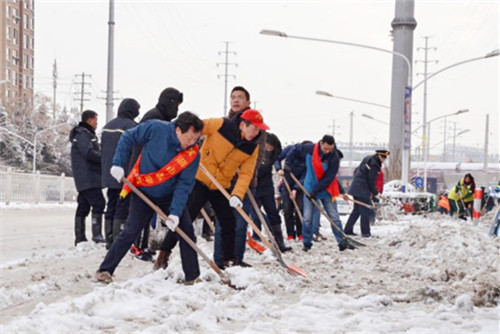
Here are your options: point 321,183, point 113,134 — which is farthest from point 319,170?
point 113,134

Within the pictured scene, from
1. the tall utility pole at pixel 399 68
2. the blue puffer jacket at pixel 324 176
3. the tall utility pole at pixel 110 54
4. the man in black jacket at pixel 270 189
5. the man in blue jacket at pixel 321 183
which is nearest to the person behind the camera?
the man in black jacket at pixel 270 189

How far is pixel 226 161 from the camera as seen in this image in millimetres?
7340

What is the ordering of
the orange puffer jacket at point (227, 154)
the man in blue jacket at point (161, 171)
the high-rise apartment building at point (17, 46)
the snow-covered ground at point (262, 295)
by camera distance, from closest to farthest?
the snow-covered ground at point (262, 295)
the man in blue jacket at point (161, 171)
the orange puffer jacket at point (227, 154)
the high-rise apartment building at point (17, 46)

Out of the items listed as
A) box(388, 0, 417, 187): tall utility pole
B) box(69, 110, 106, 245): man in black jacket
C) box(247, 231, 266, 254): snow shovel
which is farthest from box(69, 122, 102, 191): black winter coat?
box(388, 0, 417, 187): tall utility pole

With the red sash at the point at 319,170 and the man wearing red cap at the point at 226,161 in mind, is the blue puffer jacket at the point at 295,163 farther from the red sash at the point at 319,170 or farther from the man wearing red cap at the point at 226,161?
the man wearing red cap at the point at 226,161

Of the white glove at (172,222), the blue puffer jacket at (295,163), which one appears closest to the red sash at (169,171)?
the white glove at (172,222)

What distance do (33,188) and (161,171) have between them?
72.5 feet

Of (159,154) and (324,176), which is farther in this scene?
(324,176)

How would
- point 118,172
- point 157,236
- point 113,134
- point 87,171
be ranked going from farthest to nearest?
point 87,171 → point 113,134 → point 157,236 → point 118,172

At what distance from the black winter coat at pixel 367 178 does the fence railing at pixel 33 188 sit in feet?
46.2

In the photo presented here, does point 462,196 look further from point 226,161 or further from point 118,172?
point 118,172

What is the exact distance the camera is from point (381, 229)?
16.6 metres

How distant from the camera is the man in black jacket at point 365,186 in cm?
1389

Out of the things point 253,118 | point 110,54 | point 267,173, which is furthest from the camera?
point 110,54
